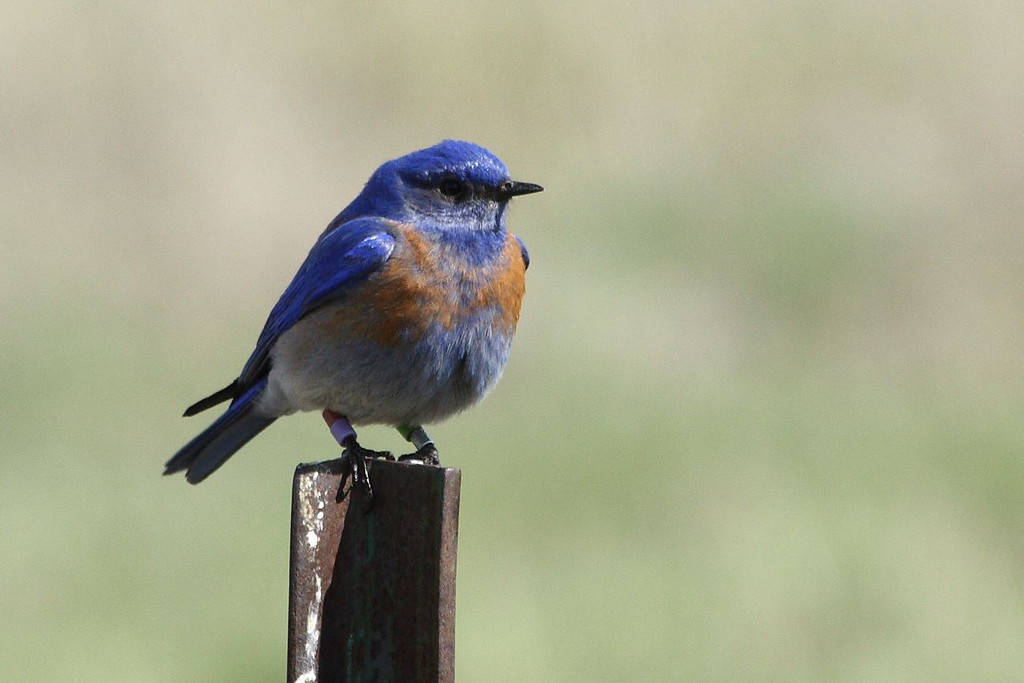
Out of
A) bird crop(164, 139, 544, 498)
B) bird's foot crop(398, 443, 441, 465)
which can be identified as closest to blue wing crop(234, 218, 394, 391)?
bird crop(164, 139, 544, 498)

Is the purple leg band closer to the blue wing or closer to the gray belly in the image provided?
the gray belly

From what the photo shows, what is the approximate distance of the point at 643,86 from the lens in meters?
12.5

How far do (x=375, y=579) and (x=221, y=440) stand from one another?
2517 millimetres

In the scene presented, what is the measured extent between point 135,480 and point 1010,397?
578cm

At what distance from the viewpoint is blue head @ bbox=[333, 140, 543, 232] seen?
15.9 ft

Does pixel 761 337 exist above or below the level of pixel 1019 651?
above

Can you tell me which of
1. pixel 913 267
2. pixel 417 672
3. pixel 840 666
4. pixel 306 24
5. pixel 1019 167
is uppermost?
pixel 306 24

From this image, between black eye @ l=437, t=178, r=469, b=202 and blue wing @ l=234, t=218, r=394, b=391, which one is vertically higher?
black eye @ l=437, t=178, r=469, b=202

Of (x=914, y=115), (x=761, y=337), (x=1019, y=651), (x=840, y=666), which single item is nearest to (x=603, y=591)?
(x=840, y=666)

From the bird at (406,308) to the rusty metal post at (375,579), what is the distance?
1607 millimetres

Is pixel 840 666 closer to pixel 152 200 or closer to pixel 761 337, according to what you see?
pixel 761 337

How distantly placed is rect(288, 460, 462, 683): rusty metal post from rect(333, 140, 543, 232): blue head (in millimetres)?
2149

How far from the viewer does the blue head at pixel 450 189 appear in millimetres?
4848

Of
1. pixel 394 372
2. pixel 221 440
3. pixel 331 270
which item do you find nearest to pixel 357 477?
pixel 394 372
